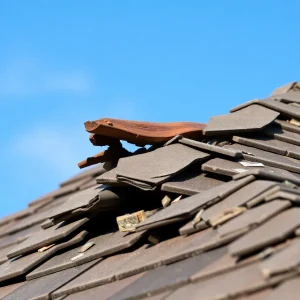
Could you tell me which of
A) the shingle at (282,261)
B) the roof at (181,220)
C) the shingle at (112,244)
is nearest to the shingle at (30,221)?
the roof at (181,220)

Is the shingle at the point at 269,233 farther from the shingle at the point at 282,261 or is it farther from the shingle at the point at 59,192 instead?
the shingle at the point at 59,192

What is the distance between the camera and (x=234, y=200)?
300 cm

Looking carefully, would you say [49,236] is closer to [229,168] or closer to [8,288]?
[8,288]

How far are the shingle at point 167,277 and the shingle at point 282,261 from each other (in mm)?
391

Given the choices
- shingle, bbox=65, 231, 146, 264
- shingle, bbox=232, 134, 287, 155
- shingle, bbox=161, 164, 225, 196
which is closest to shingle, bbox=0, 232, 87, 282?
shingle, bbox=65, 231, 146, 264

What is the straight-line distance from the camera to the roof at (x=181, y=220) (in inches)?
98.6

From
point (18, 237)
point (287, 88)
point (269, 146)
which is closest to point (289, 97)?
point (287, 88)

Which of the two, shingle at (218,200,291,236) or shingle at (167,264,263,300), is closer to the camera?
shingle at (167,264,263,300)

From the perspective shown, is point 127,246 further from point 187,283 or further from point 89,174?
point 89,174

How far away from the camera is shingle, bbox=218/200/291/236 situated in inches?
105

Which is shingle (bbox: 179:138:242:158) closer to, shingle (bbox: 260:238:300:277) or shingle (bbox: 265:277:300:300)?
shingle (bbox: 260:238:300:277)

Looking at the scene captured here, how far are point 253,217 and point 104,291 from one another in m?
0.72

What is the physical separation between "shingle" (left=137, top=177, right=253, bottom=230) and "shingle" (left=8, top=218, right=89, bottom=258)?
0.74 m

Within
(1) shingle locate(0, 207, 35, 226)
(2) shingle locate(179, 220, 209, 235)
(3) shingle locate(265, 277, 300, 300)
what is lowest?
(3) shingle locate(265, 277, 300, 300)
